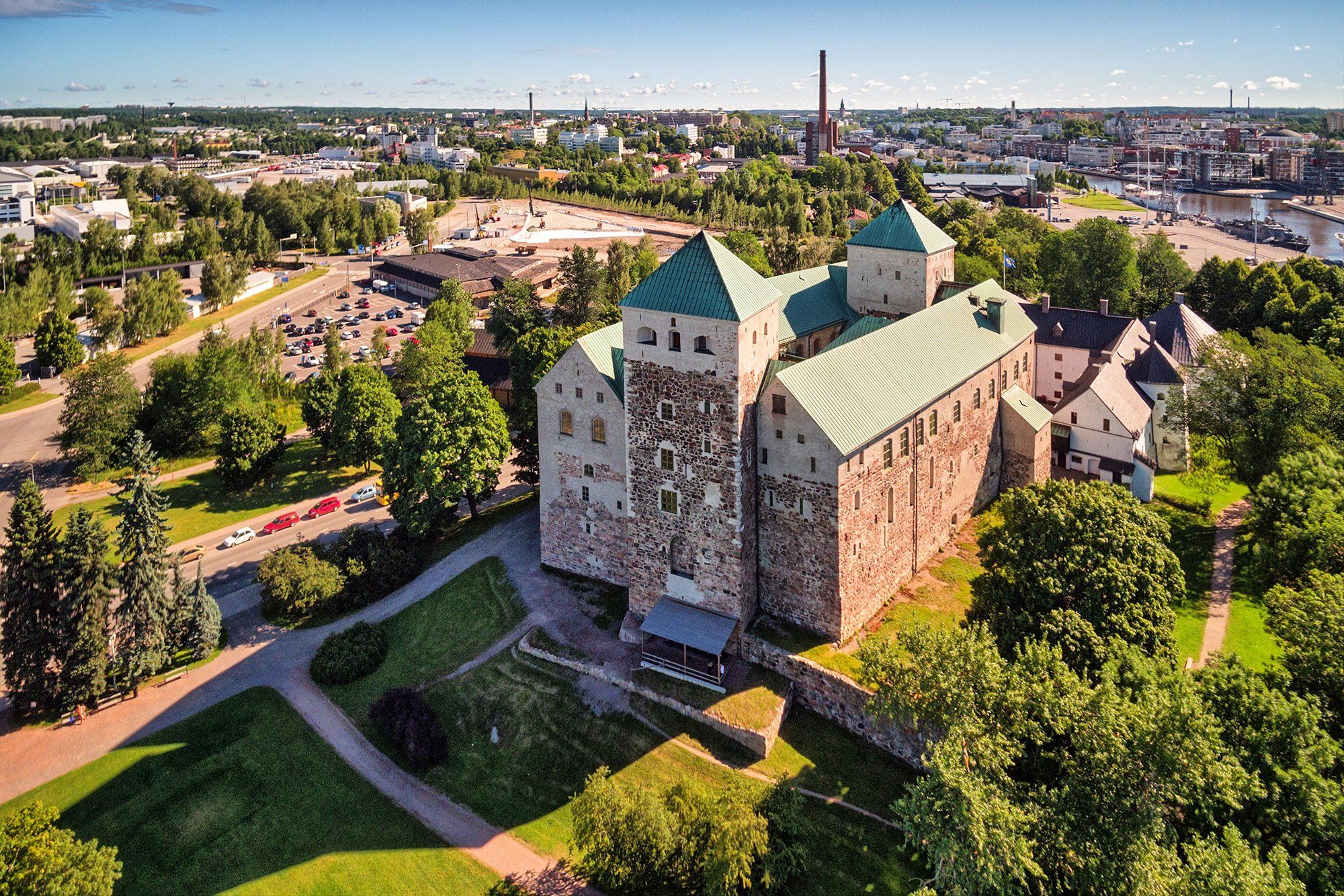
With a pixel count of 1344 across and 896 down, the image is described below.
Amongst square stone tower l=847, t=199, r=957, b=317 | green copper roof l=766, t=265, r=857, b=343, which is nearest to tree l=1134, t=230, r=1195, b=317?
square stone tower l=847, t=199, r=957, b=317

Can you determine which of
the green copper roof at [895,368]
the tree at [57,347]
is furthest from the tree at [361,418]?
the tree at [57,347]

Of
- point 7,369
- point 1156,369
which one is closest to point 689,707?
point 1156,369

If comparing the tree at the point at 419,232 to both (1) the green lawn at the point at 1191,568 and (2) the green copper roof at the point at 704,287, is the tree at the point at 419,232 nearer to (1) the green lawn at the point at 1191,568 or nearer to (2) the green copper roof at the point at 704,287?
(2) the green copper roof at the point at 704,287

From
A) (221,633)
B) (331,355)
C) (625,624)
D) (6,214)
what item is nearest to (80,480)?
(331,355)

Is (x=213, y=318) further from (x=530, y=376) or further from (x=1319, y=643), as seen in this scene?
(x=1319, y=643)

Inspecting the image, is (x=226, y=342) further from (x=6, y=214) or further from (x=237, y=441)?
(x=6, y=214)

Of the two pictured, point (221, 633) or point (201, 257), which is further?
point (201, 257)
